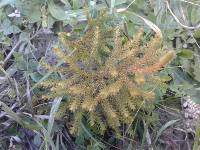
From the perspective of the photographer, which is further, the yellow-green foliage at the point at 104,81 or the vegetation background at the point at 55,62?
the vegetation background at the point at 55,62

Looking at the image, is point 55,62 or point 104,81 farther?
point 55,62

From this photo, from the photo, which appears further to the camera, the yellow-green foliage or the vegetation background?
the vegetation background

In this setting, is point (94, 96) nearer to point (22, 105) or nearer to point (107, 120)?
point (107, 120)
